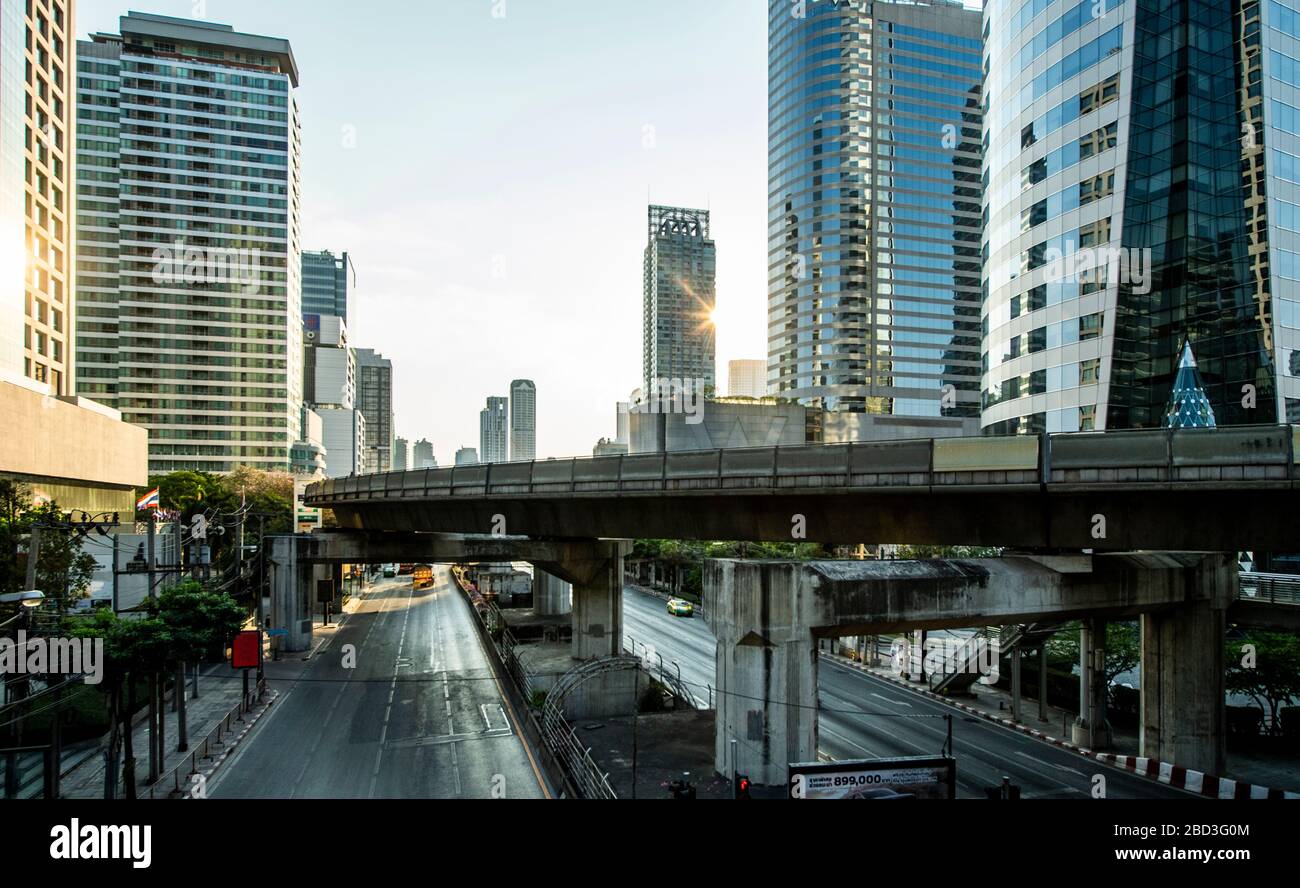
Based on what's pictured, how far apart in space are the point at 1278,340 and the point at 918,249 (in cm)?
9892

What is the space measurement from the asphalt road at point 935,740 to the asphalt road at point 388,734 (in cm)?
1162

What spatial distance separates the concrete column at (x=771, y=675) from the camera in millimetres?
21156

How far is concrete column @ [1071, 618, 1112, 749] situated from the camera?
98.7 feet

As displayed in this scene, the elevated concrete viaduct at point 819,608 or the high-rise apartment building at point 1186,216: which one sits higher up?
the high-rise apartment building at point 1186,216

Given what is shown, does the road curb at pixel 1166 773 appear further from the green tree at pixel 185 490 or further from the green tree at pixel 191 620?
the green tree at pixel 185 490

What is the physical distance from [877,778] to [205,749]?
75.6ft

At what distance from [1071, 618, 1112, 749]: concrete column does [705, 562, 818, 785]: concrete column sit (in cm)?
1550

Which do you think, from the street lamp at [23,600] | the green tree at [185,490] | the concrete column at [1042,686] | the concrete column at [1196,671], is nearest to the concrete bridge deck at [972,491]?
the concrete column at [1196,671]

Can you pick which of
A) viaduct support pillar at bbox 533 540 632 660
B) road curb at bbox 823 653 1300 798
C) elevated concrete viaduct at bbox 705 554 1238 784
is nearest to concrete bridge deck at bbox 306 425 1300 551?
elevated concrete viaduct at bbox 705 554 1238 784

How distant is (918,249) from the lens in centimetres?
14675

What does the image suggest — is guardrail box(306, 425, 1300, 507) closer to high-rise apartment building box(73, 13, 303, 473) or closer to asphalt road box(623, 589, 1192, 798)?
asphalt road box(623, 589, 1192, 798)

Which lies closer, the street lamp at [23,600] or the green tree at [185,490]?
the street lamp at [23,600]
